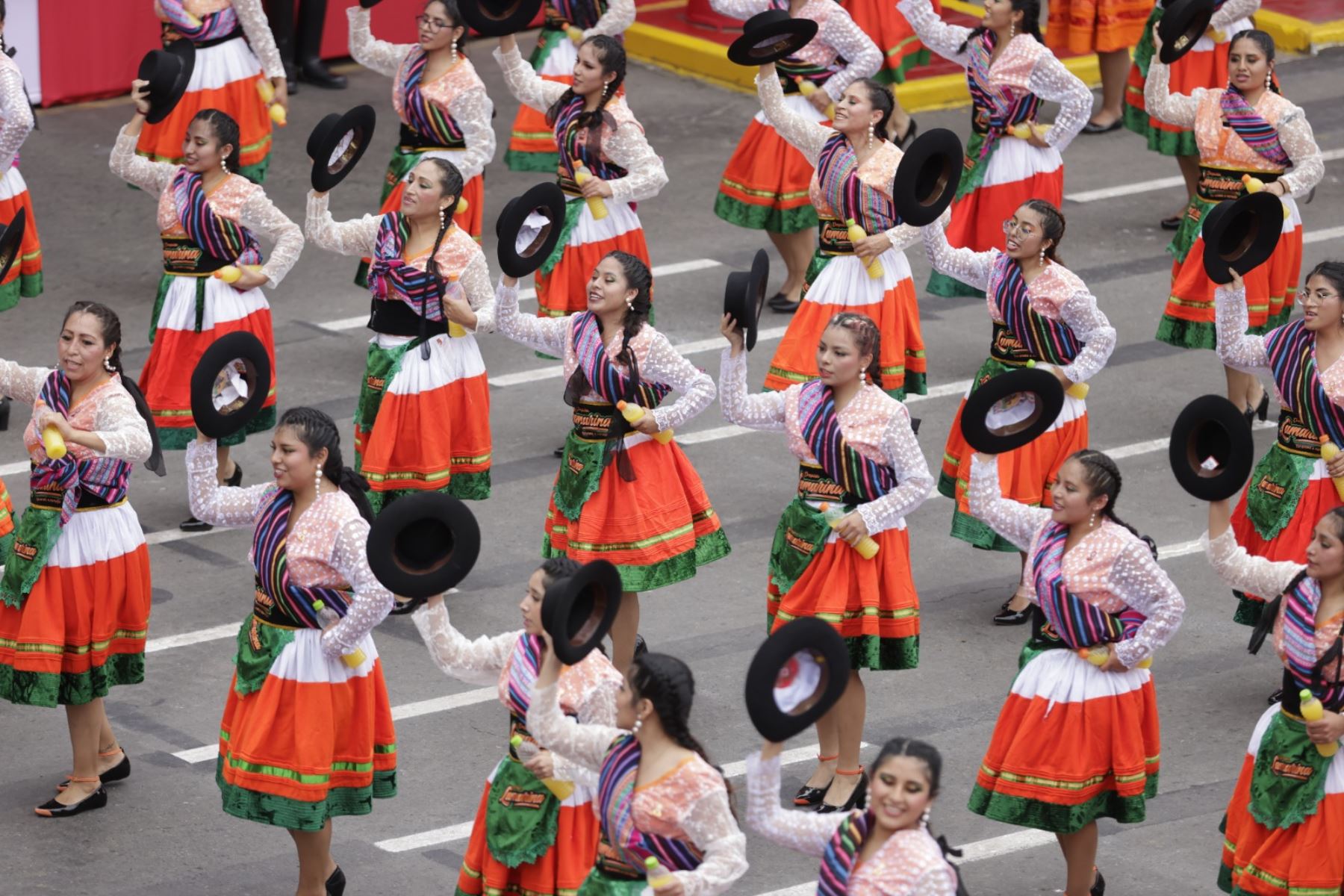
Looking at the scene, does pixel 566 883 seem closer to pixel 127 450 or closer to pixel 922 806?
pixel 922 806

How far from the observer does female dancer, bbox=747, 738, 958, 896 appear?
258 inches

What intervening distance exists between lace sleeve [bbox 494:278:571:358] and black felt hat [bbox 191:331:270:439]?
5.11ft

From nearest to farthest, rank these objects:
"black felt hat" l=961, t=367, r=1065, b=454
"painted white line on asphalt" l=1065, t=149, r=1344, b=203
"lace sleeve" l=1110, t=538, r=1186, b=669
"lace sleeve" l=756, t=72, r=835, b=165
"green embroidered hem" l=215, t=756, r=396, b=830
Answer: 1. "lace sleeve" l=1110, t=538, r=1186, b=669
2. "green embroidered hem" l=215, t=756, r=396, b=830
3. "black felt hat" l=961, t=367, r=1065, b=454
4. "lace sleeve" l=756, t=72, r=835, b=165
5. "painted white line on asphalt" l=1065, t=149, r=1344, b=203

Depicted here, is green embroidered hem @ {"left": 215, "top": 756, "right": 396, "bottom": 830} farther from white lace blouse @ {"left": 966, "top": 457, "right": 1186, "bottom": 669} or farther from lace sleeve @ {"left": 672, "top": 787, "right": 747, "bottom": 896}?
white lace blouse @ {"left": 966, "top": 457, "right": 1186, "bottom": 669}

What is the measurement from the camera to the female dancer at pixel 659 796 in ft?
21.9

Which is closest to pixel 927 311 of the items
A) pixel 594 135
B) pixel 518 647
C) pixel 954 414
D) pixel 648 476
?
pixel 954 414

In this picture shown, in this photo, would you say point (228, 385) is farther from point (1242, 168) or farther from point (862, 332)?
point (1242, 168)

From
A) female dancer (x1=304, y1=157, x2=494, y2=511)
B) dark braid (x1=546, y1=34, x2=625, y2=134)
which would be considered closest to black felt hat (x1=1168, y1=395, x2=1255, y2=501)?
female dancer (x1=304, y1=157, x2=494, y2=511)

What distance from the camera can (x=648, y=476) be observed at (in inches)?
380

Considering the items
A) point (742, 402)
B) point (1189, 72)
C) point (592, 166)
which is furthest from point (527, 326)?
point (1189, 72)

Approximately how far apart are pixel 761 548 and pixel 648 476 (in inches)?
72.3

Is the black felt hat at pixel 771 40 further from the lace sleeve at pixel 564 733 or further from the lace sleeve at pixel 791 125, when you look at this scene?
the lace sleeve at pixel 564 733

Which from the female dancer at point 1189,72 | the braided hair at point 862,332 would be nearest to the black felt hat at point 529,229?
the braided hair at point 862,332

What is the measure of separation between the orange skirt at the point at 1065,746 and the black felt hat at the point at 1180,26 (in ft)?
16.5
